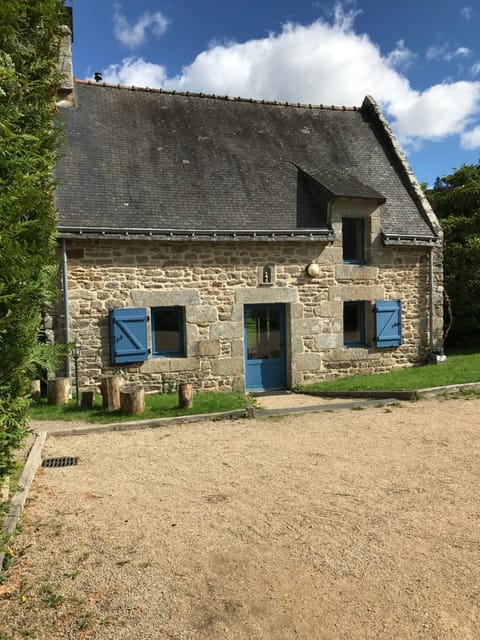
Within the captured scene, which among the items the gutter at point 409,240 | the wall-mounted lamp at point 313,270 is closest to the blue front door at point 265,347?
the wall-mounted lamp at point 313,270

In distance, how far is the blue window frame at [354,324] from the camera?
11.2m

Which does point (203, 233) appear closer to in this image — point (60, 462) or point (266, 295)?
point (266, 295)

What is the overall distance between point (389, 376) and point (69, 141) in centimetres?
859

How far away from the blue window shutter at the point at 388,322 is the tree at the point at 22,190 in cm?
791

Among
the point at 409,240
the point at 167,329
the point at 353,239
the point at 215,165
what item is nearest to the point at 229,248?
the point at 167,329

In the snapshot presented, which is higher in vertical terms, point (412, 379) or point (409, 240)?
point (409, 240)

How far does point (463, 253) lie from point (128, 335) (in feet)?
34.0

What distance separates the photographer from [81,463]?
5660mm

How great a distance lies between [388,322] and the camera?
11125 mm

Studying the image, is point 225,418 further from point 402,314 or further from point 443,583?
point 402,314

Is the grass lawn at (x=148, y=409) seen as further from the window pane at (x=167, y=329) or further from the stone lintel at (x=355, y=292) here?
the stone lintel at (x=355, y=292)

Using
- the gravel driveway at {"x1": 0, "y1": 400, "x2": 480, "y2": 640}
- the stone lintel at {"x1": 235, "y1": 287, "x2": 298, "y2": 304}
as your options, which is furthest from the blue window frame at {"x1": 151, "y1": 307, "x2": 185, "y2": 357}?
the gravel driveway at {"x1": 0, "y1": 400, "x2": 480, "y2": 640}

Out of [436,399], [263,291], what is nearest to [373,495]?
[436,399]

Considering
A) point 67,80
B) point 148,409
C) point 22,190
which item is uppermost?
point 67,80
